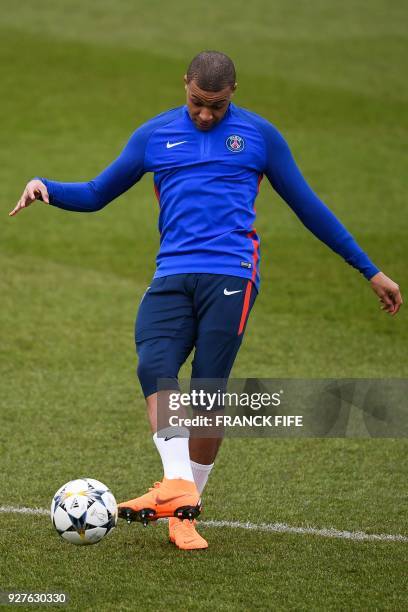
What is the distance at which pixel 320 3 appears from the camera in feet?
117

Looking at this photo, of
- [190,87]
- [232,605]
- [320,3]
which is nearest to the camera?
[232,605]

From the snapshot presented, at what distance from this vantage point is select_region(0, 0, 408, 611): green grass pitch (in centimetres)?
551

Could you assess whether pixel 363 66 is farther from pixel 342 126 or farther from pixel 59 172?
pixel 59 172

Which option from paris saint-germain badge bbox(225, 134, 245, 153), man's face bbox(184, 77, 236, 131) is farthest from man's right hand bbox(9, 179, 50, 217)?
paris saint-germain badge bbox(225, 134, 245, 153)

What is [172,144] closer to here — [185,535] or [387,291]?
[387,291]

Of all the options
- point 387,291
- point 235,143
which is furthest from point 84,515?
point 235,143

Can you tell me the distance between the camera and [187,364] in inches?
417

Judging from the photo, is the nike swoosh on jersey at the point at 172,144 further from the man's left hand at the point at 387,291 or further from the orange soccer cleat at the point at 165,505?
the orange soccer cleat at the point at 165,505

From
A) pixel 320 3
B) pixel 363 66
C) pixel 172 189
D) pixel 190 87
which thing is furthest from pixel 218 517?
pixel 320 3

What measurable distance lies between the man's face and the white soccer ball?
182 centimetres

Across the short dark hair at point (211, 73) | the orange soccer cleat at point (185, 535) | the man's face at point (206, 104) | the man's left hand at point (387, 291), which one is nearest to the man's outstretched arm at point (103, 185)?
the man's face at point (206, 104)

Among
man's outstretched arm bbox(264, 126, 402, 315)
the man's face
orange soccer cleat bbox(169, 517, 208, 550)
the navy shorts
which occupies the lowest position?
orange soccer cleat bbox(169, 517, 208, 550)

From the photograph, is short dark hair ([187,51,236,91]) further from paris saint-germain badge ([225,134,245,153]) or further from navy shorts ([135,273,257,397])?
navy shorts ([135,273,257,397])

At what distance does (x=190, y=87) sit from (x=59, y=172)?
1450cm
